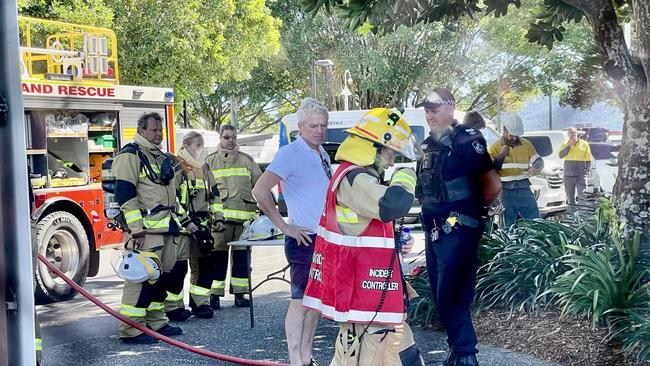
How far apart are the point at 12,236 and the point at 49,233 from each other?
701cm

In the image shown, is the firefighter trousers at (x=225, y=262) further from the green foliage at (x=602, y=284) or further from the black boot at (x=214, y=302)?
the green foliage at (x=602, y=284)

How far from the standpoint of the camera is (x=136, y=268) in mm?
6477

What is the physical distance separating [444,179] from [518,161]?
4075 millimetres

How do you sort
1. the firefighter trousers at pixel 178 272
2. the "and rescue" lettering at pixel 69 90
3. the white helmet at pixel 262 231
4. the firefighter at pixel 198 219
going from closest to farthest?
the white helmet at pixel 262 231, the firefighter trousers at pixel 178 272, the firefighter at pixel 198 219, the "and rescue" lettering at pixel 69 90

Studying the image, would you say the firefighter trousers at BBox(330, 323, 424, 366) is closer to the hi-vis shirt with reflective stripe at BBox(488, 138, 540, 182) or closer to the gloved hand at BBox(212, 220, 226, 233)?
the gloved hand at BBox(212, 220, 226, 233)

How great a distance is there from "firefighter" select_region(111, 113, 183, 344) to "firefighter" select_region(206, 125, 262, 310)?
3.89 feet

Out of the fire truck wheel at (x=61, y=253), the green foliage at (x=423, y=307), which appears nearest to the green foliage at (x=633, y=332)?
the green foliage at (x=423, y=307)

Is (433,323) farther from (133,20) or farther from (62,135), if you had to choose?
(133,20)

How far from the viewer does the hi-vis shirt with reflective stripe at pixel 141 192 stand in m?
6.58

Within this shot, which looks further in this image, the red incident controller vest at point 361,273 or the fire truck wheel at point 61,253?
the fire truck wheel at point 61,253

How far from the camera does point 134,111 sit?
1012 centimetres

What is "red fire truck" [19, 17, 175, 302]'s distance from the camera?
28.5 ft

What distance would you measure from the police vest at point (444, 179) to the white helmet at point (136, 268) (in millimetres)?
2282

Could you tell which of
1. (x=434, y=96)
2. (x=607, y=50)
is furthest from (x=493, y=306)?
(x=607, y=50)
